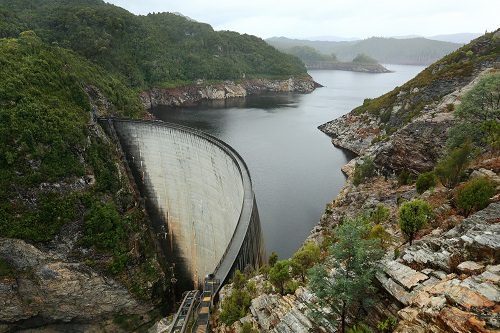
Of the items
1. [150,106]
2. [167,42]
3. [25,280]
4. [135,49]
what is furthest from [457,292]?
[167,42]

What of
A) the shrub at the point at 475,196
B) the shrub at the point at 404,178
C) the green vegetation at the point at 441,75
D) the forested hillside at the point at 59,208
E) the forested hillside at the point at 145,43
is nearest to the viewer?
the shrub at the point at 475,196

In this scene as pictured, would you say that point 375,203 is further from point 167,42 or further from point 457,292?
point 167,42

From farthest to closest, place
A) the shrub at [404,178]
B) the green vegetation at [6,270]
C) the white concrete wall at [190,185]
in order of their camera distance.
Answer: the white concrete wall at [190,185]
the green vegetation at [6,270]
the shrub at [404,178]

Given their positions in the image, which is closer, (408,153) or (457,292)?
(457,292)

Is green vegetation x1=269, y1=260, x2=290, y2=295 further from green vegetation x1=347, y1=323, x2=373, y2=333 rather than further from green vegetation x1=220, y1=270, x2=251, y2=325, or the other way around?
green vegetation x1=347, y1=323, x2=373, y2=333

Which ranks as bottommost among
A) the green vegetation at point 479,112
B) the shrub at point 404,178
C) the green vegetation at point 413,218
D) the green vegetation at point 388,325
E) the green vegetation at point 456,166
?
the shrub at point 404,178

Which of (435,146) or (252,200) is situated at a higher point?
(435,146)

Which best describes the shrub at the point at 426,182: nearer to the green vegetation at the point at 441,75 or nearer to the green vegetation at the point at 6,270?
the green vegetation at the point at 441,75

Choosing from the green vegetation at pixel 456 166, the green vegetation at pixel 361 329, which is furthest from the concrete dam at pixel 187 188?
the green vegetation at pixel 361 329
